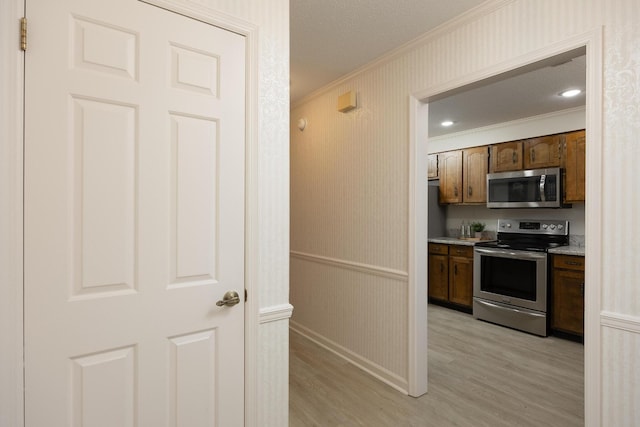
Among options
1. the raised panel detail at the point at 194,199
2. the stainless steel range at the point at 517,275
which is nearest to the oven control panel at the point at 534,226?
the stainless steel range at the point at 517,275

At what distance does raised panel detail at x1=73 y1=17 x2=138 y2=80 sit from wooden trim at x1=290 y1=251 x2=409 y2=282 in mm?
2146

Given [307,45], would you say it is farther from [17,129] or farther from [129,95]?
[17,129]

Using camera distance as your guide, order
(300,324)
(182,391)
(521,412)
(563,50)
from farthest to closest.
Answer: (300,324)
(521,412)
(563,50)
(182,391)

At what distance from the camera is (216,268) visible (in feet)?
4.89

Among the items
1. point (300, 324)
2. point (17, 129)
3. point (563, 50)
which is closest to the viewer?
point (17, 129)

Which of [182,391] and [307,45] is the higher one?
[307,45]

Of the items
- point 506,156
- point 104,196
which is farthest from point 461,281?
point 104,196

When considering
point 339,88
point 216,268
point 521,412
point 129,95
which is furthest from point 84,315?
point 339,88

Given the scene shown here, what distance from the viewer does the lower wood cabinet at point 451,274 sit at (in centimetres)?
473

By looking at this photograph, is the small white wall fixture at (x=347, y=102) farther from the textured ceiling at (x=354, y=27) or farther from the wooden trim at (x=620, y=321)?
the wooden trim at (x=620, y=321)

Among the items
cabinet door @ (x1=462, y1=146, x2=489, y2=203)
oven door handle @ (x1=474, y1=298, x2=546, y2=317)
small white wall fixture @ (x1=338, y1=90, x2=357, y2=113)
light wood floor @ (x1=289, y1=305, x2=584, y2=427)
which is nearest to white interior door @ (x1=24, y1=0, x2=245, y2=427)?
light wood floor @ (x1=289, y1=305, x2=584, y2=427)

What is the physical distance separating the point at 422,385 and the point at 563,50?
2.27 metres

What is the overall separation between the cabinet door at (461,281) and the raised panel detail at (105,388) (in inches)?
169

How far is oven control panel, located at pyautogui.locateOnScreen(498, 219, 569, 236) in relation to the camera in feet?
14.3
